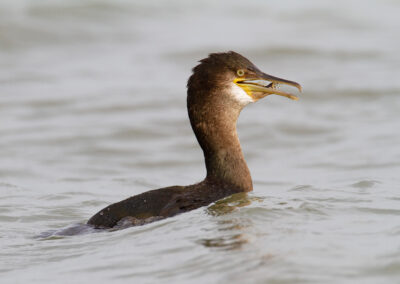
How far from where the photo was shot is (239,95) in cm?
795

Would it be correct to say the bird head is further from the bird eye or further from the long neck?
the long neck

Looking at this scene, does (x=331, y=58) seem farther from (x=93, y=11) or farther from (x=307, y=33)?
(x=93, y=11)


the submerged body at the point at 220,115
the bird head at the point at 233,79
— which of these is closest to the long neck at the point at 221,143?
the submerged body at the point at 220,115

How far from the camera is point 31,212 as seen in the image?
937 centimetres

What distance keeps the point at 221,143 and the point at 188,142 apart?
5848mm

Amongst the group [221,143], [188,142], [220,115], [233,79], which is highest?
[233,79]

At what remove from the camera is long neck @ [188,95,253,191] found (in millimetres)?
7812

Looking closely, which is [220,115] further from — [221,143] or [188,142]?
[188,142]

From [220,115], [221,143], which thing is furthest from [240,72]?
[221,143]

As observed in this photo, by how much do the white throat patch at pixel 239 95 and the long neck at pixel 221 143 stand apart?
7 cm

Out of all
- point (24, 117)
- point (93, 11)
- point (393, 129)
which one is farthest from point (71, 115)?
point (93, 11)

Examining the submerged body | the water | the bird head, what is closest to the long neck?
the submerged body

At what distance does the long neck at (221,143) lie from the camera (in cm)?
781

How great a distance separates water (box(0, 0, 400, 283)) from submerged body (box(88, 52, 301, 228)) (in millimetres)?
227
